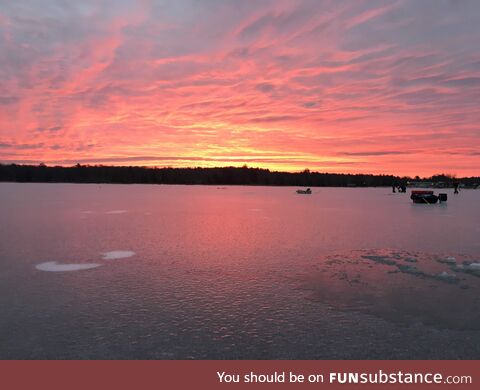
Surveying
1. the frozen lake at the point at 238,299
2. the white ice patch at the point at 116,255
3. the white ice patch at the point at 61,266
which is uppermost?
the frozen lake at the point at 238,299

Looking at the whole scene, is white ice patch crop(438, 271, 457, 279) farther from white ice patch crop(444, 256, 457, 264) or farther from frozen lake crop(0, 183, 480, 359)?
white ice patch crop(444, 256, 457, 264)

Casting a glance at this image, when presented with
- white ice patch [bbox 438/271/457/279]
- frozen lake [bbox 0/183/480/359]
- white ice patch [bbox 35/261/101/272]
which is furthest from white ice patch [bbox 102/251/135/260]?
white ice patch [bbox 438/271/457/279]

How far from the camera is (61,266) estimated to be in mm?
11680

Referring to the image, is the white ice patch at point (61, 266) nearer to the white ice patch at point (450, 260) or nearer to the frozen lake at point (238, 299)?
the frozen lake at point (238, 299)

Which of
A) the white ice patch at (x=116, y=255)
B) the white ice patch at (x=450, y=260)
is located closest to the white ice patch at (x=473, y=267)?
the white ice patch at (x=450, y=260)

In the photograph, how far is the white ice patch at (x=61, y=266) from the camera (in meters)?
11.2

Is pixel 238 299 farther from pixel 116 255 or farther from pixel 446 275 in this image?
pixel 116 255

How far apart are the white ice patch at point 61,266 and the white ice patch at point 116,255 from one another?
112cm

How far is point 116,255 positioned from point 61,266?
2098 millimetres

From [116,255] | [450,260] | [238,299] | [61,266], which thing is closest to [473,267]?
[450,260]

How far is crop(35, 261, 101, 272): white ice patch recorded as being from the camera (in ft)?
36.9

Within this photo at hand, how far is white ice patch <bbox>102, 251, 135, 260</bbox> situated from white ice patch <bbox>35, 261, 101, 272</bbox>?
1118 millimetres

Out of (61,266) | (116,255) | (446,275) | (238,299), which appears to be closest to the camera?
(238,299)
